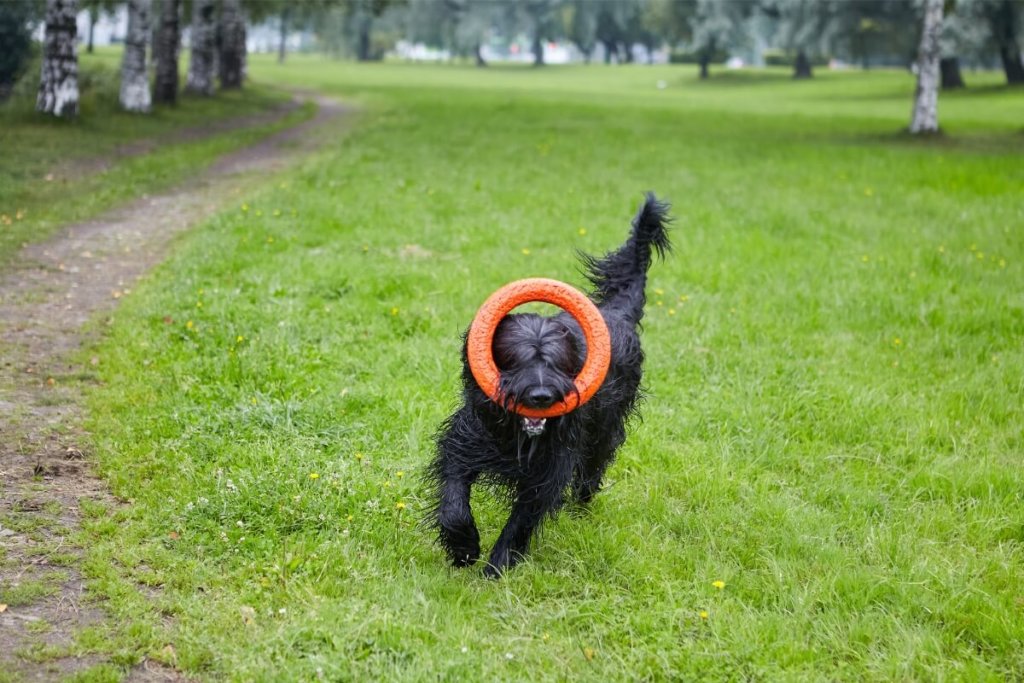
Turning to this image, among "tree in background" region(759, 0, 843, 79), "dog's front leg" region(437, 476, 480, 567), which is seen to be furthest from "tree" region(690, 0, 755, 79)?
"dog's front leg" region(437, 476, 480, 567)

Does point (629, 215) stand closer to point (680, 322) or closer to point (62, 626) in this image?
point (680, 322)

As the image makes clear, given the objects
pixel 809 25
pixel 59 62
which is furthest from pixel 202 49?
pixel 809 25

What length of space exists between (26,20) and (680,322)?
19.2 meters

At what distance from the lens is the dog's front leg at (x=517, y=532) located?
185 inches

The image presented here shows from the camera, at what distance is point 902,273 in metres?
10.3

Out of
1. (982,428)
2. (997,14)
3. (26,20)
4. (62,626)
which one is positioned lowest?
(62,626)

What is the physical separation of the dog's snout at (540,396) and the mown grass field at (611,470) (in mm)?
1004

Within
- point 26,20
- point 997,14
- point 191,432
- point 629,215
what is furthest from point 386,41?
point 191,432

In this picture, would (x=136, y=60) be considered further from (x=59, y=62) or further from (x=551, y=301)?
(x=551, y=301)

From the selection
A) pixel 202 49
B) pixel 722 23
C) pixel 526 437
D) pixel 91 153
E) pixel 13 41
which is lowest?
pixel 526 437

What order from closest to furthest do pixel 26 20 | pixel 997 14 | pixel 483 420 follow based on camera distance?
1. pixel 483 420
2. pixel 26 20
3. pixel 997 14

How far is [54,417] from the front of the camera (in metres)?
6.30

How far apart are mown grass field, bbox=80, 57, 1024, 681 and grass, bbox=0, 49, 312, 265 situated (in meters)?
2.45

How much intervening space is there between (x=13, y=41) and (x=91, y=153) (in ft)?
23.0
